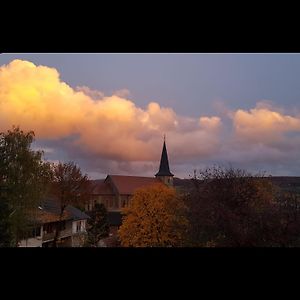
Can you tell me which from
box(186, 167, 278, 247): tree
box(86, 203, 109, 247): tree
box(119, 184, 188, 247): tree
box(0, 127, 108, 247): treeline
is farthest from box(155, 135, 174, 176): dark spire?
box(0, 127, 108, 247): treeline

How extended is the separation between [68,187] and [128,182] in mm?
26923

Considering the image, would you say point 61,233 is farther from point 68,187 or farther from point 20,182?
point 20,182

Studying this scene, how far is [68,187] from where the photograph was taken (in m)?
23.6

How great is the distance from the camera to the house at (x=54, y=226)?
60.9 ft

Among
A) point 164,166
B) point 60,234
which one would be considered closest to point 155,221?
point 60,234

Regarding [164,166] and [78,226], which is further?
[164,166]

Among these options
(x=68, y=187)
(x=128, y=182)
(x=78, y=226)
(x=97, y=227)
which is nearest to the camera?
(x=68, y=187)

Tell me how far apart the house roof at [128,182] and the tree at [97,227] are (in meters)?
17.9

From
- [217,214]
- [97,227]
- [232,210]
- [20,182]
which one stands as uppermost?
[20,182]

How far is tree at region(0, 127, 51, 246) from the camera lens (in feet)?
54.0

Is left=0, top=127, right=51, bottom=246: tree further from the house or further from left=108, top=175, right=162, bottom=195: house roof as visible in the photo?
left=108, top=175, right=162, bottom=195: house roof

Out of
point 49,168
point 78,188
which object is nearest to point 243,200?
point 49,168
